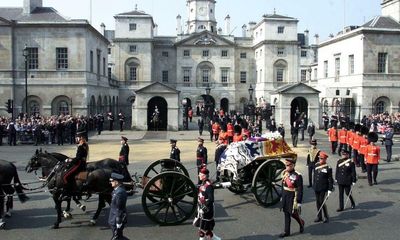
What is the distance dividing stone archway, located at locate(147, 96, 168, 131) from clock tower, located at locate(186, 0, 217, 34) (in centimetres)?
5530

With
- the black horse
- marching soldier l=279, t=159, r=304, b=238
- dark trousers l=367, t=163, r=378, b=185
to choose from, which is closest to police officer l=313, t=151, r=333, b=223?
marching soldier l=279, t=159, r=304, b=238

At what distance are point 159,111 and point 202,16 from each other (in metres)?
57.3

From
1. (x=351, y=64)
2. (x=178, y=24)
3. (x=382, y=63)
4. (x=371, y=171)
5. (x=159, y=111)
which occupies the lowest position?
(x=371, y=171)

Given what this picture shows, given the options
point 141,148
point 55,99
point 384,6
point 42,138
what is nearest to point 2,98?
point 55,99

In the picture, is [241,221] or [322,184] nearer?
[241,221]

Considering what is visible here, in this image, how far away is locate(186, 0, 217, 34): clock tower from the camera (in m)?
90.0

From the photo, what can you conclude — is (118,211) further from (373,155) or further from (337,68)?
(337,68)

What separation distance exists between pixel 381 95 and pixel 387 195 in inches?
1096

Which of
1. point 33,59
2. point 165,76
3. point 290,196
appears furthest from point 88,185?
point 165,76

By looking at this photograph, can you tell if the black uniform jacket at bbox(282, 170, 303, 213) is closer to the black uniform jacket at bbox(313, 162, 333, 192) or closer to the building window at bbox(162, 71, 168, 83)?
the black uniform jacket at bbox(313, 162, 333, 192)

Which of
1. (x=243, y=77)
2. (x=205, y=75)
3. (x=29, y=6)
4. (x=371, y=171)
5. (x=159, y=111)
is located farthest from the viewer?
(x=243, y=77)

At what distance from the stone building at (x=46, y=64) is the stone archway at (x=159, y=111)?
5.25 meters

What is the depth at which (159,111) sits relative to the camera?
1465 inches

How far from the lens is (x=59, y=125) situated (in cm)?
2647
